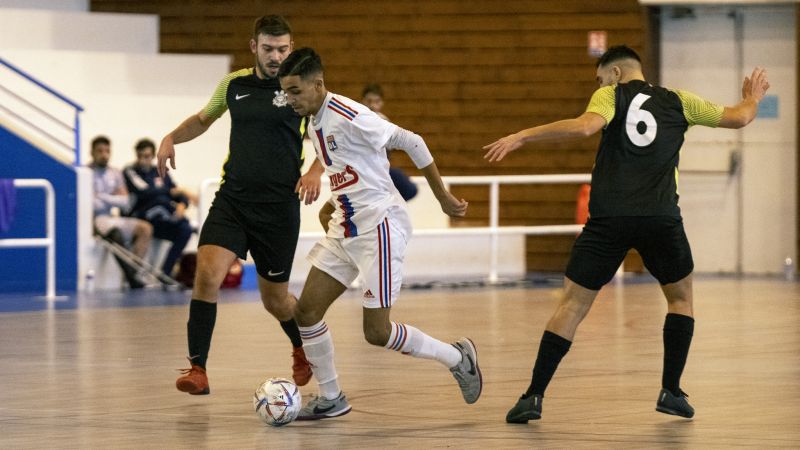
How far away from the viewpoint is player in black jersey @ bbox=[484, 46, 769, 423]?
24.4 ft

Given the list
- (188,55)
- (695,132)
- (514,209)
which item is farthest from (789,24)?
(188,55)

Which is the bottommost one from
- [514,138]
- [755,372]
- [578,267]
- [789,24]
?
[755,372]

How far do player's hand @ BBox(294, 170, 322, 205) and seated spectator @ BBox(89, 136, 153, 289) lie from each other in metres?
8.99

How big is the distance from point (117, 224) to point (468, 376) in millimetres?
9502

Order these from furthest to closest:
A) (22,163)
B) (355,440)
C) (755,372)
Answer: (22,163), (755,372), (355,440)

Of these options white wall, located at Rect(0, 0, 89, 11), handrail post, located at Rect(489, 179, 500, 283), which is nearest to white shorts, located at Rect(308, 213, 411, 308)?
handrail post, located at Rect(489, 179, 500, 283)

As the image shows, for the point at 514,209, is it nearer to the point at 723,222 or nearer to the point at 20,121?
the point at 723,222

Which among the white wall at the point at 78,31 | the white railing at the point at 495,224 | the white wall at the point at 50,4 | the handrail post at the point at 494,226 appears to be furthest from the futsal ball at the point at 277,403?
the white wall at the point at 50,4

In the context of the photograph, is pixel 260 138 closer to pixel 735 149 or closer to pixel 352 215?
pixel 352 215

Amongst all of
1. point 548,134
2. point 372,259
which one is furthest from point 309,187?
point 548,134

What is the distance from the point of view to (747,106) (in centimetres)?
760

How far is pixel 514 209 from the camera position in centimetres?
2034

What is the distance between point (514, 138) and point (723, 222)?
45.2 feet

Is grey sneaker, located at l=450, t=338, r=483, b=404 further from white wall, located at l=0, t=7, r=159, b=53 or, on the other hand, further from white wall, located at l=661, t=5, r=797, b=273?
white wall, located at l=0, t=7, r=159, b=53
